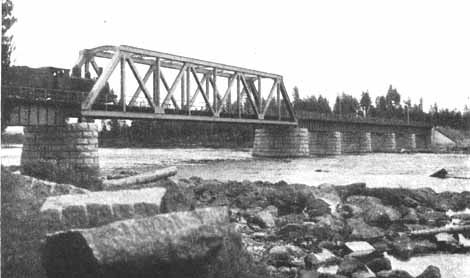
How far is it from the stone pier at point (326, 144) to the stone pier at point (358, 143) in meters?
9.56

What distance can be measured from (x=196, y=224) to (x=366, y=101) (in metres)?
175

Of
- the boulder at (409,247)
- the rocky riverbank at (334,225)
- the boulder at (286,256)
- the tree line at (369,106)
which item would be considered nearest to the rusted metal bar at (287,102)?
the rocky riverbank at (334,225)

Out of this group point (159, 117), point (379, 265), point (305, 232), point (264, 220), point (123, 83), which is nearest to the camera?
point (379, 265)

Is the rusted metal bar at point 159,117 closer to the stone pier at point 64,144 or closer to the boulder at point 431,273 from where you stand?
the stone pier at point 64,144

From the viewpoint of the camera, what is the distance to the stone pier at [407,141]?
373 ft

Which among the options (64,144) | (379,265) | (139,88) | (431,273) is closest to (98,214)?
(379,265)

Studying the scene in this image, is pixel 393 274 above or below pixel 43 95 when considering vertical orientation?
below

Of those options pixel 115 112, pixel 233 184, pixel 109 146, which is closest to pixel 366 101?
pixel 109 146

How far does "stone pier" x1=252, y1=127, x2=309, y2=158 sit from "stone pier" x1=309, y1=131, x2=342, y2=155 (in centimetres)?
1077

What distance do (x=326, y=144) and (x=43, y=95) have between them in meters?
59.5

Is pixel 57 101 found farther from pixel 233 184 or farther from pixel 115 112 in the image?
pixel 233 184

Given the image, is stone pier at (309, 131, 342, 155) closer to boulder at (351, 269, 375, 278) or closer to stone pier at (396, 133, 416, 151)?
stone pier at (396, 133, 416, 151)

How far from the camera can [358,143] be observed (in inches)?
3937

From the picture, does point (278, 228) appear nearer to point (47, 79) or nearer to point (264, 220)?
point (264, 220)
